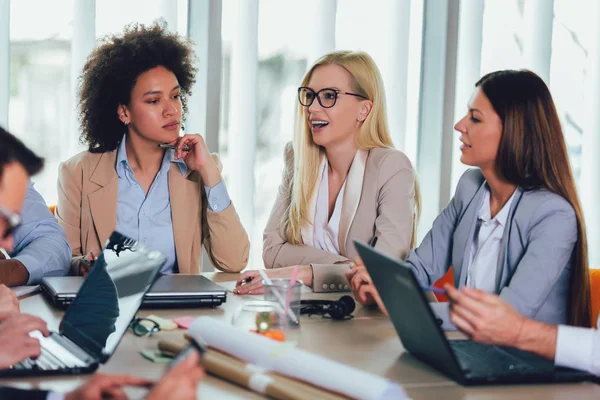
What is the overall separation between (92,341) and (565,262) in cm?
124

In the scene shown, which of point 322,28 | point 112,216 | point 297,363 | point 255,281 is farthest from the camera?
point 322,28

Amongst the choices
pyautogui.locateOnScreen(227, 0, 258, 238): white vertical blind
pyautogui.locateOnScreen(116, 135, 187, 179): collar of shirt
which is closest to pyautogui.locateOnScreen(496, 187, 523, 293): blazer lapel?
pyautogui.locateOnScreen(116, 135, 187, 179): collar of shirt

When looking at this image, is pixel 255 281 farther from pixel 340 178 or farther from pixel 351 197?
pixel 340 178

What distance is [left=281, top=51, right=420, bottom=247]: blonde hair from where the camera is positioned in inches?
118

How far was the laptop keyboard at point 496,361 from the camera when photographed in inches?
57.0

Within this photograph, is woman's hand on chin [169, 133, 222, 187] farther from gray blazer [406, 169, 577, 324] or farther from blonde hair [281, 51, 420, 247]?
gray blazer [406, 169, 577, 324]

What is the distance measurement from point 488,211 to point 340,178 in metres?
0.89

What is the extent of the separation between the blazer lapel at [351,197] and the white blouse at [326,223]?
25 mm

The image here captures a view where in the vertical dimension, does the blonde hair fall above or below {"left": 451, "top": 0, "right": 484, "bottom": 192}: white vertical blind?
below

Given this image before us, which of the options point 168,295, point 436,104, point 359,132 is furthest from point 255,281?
point 436,104

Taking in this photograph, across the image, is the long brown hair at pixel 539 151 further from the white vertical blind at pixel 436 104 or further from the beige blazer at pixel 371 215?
the white vertical blind at pixel 436 104

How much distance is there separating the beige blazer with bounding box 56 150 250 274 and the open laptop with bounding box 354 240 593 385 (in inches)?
49.7

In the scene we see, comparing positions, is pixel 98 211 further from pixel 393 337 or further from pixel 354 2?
pixel 354 2

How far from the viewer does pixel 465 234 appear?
7.54 feet
